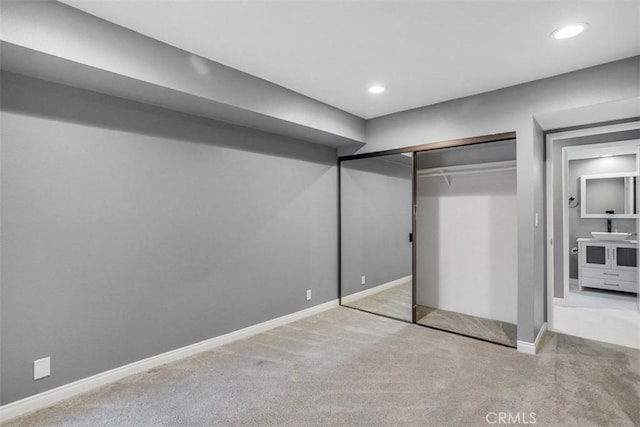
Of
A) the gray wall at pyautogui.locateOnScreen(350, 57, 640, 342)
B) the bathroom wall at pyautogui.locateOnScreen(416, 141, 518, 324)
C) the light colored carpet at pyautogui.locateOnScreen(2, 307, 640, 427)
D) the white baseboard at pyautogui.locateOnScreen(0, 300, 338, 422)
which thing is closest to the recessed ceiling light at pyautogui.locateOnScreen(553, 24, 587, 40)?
the gray wall at pyautogui.locateOnScreen(350, 57, 640, 342)

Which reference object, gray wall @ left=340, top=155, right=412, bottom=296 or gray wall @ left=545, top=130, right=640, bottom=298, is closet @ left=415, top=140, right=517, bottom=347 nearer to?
gray wall @ left=340, top=155, right=412, bottom=296

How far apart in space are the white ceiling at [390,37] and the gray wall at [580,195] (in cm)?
358

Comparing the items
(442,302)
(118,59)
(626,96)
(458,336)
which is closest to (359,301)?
(442,302)

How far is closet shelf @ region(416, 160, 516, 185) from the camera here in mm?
3951

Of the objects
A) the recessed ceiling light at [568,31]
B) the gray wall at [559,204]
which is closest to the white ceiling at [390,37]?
the recessed ceiling light at [568,31]

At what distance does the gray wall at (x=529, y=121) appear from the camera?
2742mm

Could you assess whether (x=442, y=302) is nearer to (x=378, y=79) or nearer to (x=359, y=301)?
(x=359, y=301)

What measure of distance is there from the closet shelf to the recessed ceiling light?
1.77 m

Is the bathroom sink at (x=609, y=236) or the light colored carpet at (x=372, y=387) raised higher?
the bathroom sink at (x=609, y=236)

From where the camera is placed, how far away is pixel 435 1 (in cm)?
196

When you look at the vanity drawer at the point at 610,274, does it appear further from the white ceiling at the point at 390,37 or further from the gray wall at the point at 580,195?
the white ceiling at the point at 390,37

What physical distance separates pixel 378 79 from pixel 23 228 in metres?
3.00

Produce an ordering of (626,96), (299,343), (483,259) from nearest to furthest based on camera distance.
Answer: (626,96) → (299,343) → (483,259)

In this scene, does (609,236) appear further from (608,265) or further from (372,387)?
(372,387)
